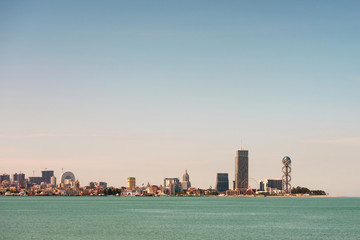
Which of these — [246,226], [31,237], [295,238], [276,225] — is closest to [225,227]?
[246,226]

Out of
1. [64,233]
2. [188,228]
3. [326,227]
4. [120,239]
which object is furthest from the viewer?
[326,227]

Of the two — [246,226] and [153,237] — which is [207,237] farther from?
[246,226]

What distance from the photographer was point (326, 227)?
102 m

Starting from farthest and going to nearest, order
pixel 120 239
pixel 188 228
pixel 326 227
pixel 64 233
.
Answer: pixel 326 227, pixel 188 228, pixel 64 233, pixel 120 239

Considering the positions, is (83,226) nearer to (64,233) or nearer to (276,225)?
(64,233)

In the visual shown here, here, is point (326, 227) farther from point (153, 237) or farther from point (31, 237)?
point (31, 237)

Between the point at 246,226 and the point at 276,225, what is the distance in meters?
7.14

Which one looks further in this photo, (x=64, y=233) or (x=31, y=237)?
(x=64, y=233)

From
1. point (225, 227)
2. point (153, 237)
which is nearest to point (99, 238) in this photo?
point (153, 237)

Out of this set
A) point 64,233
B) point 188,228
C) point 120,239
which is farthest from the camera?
point 188,228

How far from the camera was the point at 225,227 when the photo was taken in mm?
99375

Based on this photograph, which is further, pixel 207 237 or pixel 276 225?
pixel 276 225

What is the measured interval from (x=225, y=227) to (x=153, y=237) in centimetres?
2303

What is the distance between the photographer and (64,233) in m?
85.1
